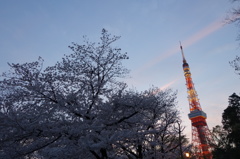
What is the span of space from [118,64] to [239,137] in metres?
18.2

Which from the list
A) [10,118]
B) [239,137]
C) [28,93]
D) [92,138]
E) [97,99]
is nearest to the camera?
[10,118]

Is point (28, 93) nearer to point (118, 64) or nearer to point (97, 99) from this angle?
point (97, 99)

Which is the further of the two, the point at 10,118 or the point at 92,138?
the point at 92,138

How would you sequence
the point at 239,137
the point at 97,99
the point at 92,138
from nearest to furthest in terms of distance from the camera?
the point at 92,138
the point at 97,99
the point at 239,137

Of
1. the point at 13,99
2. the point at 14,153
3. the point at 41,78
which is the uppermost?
the point at 41,78

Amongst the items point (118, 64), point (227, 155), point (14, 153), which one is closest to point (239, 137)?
point (227, 155)

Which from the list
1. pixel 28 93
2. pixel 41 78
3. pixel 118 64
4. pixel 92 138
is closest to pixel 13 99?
pixel 28 93

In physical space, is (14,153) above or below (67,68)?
below

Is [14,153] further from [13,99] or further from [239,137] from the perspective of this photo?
[239,137]

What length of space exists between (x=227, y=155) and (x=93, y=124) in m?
19.8

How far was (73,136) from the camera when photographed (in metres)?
7.45

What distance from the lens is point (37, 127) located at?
7.21 metres

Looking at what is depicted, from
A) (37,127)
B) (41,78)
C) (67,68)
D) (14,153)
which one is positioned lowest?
(14,153)

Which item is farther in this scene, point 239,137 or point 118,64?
point 239,137
